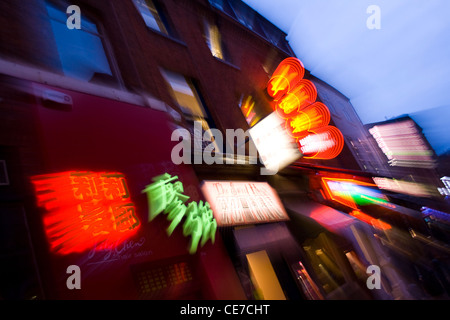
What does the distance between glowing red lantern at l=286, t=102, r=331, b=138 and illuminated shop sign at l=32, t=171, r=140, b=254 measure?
18.2 feet

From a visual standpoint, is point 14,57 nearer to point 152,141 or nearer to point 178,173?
point 152,141

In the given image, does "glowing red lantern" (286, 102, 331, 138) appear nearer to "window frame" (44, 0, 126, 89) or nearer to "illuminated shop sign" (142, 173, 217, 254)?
"illuminated shop sign" (142, 173, 217, 254)

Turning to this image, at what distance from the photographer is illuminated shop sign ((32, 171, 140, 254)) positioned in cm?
271

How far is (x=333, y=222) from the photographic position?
610 cm

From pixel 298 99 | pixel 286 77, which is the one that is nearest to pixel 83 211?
pixel 298 99

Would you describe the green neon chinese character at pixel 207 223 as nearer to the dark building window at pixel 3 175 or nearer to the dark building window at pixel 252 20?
the dark building window at pixel 3 175

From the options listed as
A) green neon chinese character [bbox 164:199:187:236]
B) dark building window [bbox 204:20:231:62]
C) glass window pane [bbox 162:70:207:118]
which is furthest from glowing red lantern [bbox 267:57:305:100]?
green neon chinese character [bbox 164:199:187:236]

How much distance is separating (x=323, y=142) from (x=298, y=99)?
5.74ft

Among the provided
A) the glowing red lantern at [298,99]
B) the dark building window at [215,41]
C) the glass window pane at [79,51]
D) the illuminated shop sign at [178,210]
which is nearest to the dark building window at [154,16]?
the dark building window at [215,41]

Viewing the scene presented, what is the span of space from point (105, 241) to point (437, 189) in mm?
29857

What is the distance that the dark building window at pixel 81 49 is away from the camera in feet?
15.8

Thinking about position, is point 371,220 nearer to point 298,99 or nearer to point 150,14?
point 298,99

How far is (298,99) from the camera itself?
7.89 meters

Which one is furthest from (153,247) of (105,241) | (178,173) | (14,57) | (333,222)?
(333,222)
